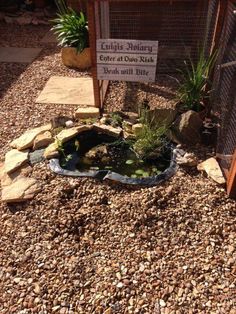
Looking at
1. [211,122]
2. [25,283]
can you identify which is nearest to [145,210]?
[25,283]

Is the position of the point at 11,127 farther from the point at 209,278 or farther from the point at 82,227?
the point at 209,278

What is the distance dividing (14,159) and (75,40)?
2123 millimetres

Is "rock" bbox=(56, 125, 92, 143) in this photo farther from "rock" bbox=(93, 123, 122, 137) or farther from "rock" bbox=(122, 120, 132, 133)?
→ "rock" bbox=(122, 120, 132, 133)

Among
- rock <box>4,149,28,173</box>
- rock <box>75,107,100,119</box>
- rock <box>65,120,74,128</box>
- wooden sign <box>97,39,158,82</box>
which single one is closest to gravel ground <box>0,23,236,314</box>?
rock <box>4,149,28,173</box>

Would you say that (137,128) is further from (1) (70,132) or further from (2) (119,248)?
(2) (119,248)

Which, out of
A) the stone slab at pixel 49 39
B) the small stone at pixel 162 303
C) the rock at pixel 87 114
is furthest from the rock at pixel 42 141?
the stone slab at pixel 49 39

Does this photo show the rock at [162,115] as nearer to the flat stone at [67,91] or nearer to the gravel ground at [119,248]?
the gravel ground at [119,248]

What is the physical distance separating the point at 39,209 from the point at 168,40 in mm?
2829

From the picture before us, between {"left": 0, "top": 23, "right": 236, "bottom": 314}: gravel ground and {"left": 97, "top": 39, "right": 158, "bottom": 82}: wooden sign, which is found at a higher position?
{"left": 97, "top": 39, "right": 158, "bottom": 82}: wooden sign

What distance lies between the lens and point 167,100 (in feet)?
11.7

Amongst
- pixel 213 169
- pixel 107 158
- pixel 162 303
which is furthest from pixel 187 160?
pixel 162 303

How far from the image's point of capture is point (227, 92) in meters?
2.70

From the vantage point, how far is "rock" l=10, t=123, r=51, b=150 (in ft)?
9.31

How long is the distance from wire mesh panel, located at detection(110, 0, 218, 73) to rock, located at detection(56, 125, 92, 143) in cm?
150
